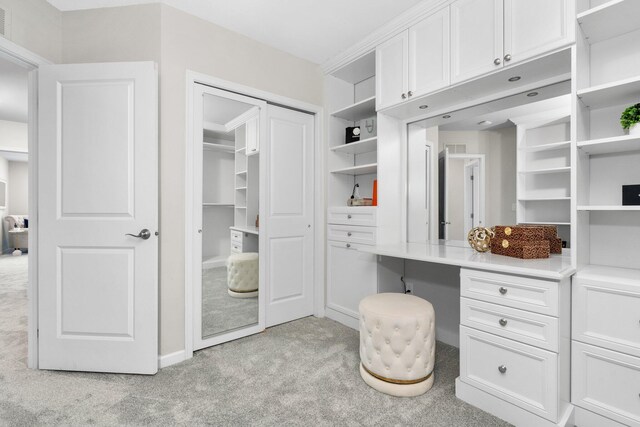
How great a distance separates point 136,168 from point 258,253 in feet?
3.86

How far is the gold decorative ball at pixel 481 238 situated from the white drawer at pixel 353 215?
0.78 metres

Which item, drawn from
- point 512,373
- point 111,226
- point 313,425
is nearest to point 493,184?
point 512,373

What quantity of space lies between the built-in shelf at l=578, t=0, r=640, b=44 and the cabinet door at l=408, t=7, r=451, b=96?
687mm

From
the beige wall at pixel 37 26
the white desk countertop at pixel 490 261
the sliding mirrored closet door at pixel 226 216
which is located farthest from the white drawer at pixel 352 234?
the beige wall at pixel 37 26

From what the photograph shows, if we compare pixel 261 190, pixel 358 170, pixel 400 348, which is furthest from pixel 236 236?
pixel 400 348

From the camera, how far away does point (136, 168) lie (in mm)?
2033

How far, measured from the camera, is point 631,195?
1513mm

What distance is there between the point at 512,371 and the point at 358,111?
2393mm

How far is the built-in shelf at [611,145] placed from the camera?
55.4 inches

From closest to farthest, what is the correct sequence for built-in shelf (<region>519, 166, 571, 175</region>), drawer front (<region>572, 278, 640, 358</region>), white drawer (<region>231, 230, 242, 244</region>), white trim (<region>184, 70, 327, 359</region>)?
drawer front (<region>572, 278, 640, 358</region>) → built-in shelf (<region>519, 166, 571, 175</region>) → white trim (<region>184, 70, 327, 359</region>) → white drawer (<region>231, 230, 242, 244</region>)

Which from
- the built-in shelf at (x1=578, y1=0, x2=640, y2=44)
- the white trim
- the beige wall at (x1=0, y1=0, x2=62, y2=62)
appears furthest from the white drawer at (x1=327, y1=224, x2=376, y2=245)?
the beige wall at (x1=0, y1=0, x2=62, y2=62)

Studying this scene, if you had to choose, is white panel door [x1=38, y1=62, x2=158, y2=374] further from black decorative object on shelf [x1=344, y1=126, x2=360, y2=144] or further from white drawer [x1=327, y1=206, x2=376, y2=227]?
black decorative object on shelf [x1=344, y1=126, x2=360, y2=144]

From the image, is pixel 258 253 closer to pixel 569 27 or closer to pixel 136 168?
pixel 136 168

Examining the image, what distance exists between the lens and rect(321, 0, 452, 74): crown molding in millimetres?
2109
